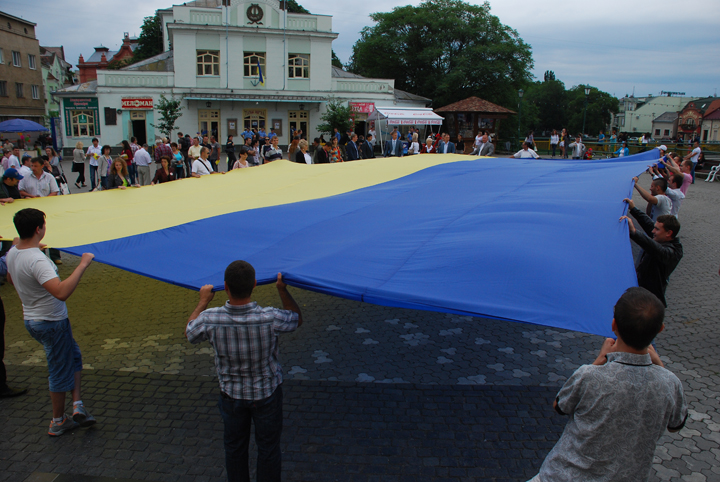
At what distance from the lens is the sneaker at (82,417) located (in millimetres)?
4023

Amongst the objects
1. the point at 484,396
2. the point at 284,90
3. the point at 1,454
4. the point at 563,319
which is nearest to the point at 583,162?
the point at 484,396

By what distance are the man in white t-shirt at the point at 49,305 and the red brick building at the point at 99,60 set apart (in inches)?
3181

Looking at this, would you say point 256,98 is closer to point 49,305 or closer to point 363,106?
point 363,106

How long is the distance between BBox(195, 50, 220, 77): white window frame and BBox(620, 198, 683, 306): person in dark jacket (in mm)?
33187

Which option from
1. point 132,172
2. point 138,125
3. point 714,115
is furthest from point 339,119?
point 714,115

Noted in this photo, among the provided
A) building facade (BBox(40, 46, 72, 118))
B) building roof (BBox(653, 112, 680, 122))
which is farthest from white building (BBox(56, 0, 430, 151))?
building roof (BBox(653, 112, 680, 122))

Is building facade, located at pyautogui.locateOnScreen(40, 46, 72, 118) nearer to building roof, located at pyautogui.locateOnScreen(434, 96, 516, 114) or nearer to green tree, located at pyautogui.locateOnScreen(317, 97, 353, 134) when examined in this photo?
green tree, located at pyautogui.locateOnScreen(317, 97, 353, 134)

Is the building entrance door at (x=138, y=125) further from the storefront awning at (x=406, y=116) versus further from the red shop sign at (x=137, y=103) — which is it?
the storefront awning at (x=406, y=116)

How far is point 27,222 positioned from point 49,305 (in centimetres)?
64

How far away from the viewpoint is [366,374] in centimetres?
509

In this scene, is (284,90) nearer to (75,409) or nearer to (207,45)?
(207,45)

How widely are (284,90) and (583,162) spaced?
3009cm

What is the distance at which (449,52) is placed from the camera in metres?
42.0

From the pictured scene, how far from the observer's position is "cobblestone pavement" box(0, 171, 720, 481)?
144 inches
